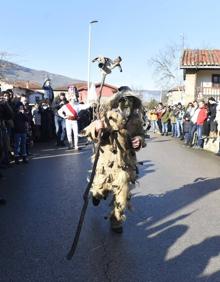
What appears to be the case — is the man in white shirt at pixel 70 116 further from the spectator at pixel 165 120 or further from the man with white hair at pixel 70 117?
the spectator at pixel 165 120

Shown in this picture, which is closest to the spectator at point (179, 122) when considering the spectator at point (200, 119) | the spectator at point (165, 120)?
the spectator at point (165, 120)

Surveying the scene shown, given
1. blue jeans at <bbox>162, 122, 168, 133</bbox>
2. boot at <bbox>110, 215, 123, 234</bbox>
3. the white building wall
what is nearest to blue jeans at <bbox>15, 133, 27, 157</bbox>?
boot at <bbox>110, 215, 123, 234</bbox>

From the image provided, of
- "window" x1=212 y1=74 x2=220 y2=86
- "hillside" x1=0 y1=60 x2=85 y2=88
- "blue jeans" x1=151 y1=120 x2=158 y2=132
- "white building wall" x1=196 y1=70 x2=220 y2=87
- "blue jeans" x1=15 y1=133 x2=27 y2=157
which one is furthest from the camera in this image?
"hillside" x1=0 y1=60 x2=85 y2=88

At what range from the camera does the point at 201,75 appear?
38.3 meters

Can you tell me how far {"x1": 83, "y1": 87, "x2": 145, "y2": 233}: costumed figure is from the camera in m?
6.07

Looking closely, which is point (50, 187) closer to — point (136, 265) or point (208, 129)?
point (136, 265)

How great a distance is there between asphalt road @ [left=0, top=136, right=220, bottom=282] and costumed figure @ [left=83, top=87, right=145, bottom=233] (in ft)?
1.38

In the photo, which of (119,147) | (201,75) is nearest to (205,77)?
(201,75)

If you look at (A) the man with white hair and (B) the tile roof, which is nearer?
(A) the man with white hair

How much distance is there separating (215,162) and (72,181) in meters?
5.60

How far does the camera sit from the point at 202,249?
557cm

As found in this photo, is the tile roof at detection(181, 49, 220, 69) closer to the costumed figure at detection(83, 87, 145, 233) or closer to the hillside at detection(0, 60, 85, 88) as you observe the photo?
the hillside at detection(0, 60, 85, 88)

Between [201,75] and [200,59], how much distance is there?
48.1 inches

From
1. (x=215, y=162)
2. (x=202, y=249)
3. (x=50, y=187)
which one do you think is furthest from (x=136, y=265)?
(x=215, y=162)
